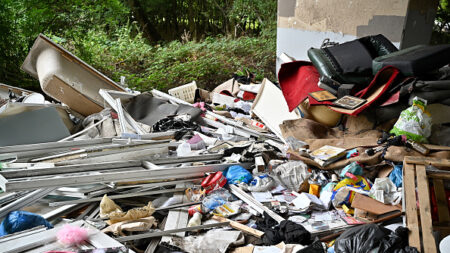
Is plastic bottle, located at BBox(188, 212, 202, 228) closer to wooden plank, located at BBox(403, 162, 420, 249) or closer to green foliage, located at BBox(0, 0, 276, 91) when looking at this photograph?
wooden plank, located at BBox(403, 162, 420, 249)

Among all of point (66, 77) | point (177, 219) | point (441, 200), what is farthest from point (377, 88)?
point (66, 77)

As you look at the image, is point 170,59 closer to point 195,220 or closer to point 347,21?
point 347,21

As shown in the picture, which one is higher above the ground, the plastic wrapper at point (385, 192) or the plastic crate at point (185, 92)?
the plastic wrapper at point (385, 192)

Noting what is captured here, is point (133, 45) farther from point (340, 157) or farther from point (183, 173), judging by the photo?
point (340, 157)

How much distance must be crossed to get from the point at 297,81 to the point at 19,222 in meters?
3.55

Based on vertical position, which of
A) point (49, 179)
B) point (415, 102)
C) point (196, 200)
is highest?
point (415, 102)

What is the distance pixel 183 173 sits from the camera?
385cm

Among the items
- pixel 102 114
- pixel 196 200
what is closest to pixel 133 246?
pixel 196 200

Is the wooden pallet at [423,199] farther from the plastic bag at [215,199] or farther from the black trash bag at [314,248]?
the plastic bag at [215,199]

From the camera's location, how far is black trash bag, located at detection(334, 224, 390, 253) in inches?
97.2

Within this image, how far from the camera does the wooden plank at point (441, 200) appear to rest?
2.85 meters

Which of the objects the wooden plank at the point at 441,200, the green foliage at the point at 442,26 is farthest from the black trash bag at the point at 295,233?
the green foliage at the point at 442,26

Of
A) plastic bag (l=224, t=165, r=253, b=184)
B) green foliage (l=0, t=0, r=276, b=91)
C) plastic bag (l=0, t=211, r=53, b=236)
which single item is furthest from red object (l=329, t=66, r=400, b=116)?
green foliage (l=0, t=0, r=276, b=91)

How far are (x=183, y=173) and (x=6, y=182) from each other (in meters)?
1.61
